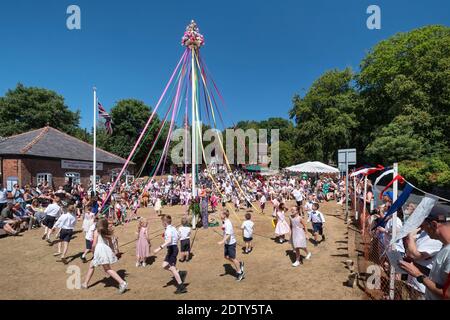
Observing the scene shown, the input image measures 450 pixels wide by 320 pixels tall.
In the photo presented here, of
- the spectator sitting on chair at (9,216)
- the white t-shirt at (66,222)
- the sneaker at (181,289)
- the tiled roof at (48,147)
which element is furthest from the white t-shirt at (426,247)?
the tiled roof at (48,147)

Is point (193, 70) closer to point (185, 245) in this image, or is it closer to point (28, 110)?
point (185, 245)

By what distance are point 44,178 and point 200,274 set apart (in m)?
17.2

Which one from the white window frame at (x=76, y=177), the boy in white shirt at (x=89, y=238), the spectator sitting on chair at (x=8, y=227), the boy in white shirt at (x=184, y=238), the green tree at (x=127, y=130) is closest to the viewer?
the boy in white shirt at (x=184, y=238)

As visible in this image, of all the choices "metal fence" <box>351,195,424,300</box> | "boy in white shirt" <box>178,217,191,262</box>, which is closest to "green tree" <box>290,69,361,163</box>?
"metal fence" <box>351,195,424,300</box>

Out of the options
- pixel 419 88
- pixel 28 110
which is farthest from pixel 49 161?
pixel 419 88

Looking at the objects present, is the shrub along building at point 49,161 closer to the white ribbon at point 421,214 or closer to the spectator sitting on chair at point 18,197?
the spectator sitting on chair at point 18,197

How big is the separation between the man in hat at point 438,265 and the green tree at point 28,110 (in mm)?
37701

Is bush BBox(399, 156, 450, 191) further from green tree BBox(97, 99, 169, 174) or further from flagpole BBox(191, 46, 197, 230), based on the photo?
green tree BBox(97, 99, 169, 174)

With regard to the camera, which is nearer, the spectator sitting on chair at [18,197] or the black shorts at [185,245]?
the black shorts at [185,245]

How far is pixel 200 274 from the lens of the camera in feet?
23.2

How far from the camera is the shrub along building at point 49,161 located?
1802cm

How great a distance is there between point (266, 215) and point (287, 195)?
6181mm

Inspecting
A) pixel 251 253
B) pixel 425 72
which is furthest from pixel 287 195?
pixel 425 72
